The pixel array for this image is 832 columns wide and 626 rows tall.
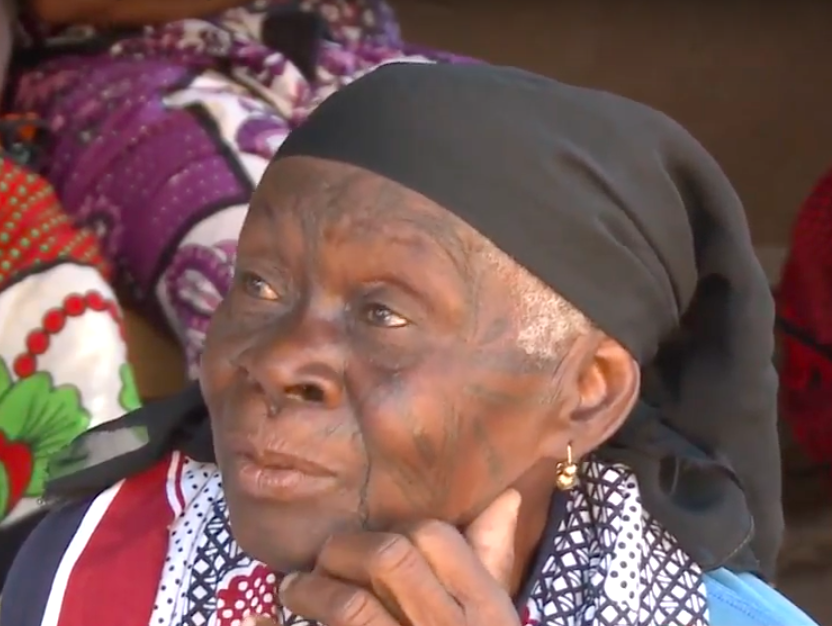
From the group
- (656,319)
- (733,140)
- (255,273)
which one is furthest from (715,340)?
(733,140)

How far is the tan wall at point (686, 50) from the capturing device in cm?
225

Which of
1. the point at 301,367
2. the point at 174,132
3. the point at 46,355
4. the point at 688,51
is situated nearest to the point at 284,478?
the point at 301,367

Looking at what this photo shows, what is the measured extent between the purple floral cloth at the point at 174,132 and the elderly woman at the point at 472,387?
1.63ft

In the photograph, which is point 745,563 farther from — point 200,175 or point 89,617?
point 200,175

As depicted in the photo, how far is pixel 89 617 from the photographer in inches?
35.3

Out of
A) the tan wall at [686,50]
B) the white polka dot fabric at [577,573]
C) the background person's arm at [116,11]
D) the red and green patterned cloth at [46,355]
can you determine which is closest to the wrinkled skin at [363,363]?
the white polka dot fabric at [577,573]

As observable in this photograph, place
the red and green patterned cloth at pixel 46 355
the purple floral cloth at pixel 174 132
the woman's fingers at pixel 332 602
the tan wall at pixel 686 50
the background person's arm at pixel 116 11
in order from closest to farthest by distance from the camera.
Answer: the woman's fingers at pixel 332 602 → the red and green patterned cloth at pixel 46 355 → the purple floral cloth at pixel 174 132 → the background person's arm at pixel 116 11 → the tan wall at pixel 686 50

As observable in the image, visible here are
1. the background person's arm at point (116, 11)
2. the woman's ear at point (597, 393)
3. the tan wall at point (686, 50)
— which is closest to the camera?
the woman's ear at point (597, 393)

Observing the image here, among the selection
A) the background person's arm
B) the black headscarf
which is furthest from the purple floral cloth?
the black headscarf

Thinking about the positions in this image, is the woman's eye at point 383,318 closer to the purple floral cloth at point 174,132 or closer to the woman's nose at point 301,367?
the woman's nose at point 301,367

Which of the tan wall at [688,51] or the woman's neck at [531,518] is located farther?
the tan wall at [688,51]

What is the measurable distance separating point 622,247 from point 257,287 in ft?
0.81

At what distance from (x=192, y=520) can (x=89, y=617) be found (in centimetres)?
10

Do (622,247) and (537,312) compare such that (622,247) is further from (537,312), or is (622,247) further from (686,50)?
(686,50)
